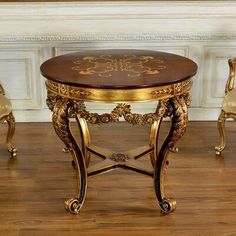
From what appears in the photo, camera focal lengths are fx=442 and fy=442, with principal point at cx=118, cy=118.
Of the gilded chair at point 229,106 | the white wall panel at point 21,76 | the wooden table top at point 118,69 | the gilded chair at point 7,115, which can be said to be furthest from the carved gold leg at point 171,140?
the white wall panel at point 21,76

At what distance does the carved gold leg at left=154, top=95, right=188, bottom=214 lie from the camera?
5.97 feet

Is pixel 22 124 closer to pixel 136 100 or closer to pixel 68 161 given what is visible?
pixel 68 161

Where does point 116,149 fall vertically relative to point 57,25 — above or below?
below

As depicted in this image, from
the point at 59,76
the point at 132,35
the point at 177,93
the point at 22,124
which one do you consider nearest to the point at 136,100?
the point at 177,93

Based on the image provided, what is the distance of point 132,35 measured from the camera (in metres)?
2.82

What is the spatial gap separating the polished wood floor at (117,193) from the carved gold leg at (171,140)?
55 millimetres

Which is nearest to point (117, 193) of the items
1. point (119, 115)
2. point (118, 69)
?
point (119, 115)

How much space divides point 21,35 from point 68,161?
903mm

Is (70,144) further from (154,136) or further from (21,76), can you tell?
(21,76)

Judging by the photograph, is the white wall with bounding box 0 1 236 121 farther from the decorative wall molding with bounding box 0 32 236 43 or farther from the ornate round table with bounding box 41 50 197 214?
the ornate round table with bounding box 41 50 197 214

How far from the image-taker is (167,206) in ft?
6.36

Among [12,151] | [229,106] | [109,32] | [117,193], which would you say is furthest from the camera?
[109,32]

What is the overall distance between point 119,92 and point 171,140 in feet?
1.14

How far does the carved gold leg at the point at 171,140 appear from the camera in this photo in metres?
1.82
